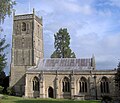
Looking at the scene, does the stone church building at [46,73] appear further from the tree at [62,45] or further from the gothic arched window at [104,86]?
the tree at [62,45]

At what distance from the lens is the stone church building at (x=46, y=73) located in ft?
179

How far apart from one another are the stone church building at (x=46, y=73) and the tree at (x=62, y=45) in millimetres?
8913

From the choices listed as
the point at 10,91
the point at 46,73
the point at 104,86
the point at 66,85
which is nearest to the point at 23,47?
the point at 46,73

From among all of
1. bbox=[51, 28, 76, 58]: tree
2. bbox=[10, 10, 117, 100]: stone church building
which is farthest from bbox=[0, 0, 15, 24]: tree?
bbox=[51, 28, 76, 58]: tree

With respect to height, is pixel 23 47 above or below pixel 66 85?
above

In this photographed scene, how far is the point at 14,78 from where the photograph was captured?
61.1 metres

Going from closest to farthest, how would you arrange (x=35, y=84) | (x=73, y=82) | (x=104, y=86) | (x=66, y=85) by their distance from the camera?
(x=104, y=86)
(x=73, y=82)
(x=66, y=85)
(x=35, y=84)

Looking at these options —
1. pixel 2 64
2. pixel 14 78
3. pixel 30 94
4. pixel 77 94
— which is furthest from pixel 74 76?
pixel 2 64

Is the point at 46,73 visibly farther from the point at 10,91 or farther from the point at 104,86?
the point at 104,86

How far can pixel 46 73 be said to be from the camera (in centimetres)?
5647

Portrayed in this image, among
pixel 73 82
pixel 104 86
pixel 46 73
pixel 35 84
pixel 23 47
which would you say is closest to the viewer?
pixel 104 86

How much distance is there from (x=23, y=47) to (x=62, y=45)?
14.6 m

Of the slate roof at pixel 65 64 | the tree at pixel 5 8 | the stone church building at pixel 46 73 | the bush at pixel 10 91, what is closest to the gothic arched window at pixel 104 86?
the stone church building at pixel 46 73

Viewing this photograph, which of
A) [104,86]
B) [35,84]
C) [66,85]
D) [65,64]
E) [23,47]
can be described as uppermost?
[23,47]
